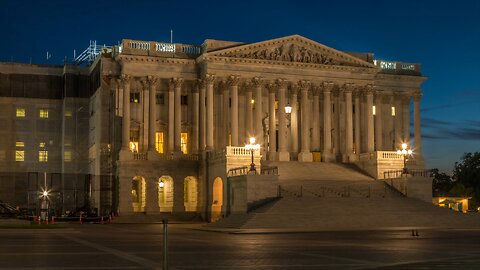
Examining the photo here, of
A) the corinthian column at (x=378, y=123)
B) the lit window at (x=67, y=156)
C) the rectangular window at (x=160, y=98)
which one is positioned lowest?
the lit window at (x=67, y=156)

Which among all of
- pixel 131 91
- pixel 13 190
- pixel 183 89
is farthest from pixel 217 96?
pixel 13 190

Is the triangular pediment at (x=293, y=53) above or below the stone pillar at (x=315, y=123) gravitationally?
above

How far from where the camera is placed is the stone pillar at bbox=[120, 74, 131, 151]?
78.8 m

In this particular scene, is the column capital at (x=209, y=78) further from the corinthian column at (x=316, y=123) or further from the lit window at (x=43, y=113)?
the lit window at (x=43, y=113)

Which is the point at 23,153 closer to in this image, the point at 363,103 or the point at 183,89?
the point at 183,89

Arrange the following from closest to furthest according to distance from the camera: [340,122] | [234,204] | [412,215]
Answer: [412,215] < [234,204] < [340,122]

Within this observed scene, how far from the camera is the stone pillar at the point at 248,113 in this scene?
3216 inches

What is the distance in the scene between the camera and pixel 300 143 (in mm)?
86250

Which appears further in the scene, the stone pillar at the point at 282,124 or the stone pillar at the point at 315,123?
the stone pillar at the point at 315,123

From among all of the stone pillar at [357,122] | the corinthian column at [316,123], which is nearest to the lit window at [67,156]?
the corinthian column at [316,123]

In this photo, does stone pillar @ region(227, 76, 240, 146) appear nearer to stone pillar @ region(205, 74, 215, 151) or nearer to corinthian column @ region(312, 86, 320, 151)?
stone pillar @ region(205, 74, 215, 151)

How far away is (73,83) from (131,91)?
510 inches

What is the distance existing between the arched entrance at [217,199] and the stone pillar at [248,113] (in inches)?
267

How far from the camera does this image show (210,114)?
78875mm
